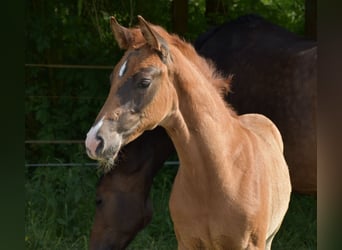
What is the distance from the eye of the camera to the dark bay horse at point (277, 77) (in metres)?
4.81

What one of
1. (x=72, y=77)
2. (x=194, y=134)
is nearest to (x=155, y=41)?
(x=194, y=134)

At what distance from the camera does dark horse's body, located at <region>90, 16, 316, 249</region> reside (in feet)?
14.6

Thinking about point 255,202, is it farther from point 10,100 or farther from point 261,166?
point 10,100

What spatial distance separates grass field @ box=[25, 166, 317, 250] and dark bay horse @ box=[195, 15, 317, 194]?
0.67 metres

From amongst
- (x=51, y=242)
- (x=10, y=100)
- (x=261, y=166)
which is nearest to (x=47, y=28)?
(x=51, y=242)

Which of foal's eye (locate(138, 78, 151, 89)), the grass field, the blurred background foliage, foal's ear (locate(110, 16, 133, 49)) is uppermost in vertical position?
foal's ear (locate(110, 16, 133, 49))

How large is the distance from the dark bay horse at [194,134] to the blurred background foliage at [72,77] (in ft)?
7.81

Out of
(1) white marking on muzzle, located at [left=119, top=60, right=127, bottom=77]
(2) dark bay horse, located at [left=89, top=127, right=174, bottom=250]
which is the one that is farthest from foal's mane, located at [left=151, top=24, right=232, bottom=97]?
(2) dark bay horse, located at [left=89, top=127, right=174, bottom=250]

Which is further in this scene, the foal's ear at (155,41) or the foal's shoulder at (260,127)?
the foal's shoulder at (260,127)

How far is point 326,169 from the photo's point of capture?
1437 millimetres

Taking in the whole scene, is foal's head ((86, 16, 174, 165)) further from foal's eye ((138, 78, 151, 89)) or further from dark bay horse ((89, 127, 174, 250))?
dark bay horse ((89, 127, 174, 250))

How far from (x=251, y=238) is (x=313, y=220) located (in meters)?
2.70

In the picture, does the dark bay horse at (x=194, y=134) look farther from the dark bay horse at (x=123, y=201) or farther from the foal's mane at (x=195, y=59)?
the dark bay horse at (x=123, y=201)

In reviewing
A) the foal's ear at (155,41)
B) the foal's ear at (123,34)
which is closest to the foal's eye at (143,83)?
the foal's ear at (155,41)
